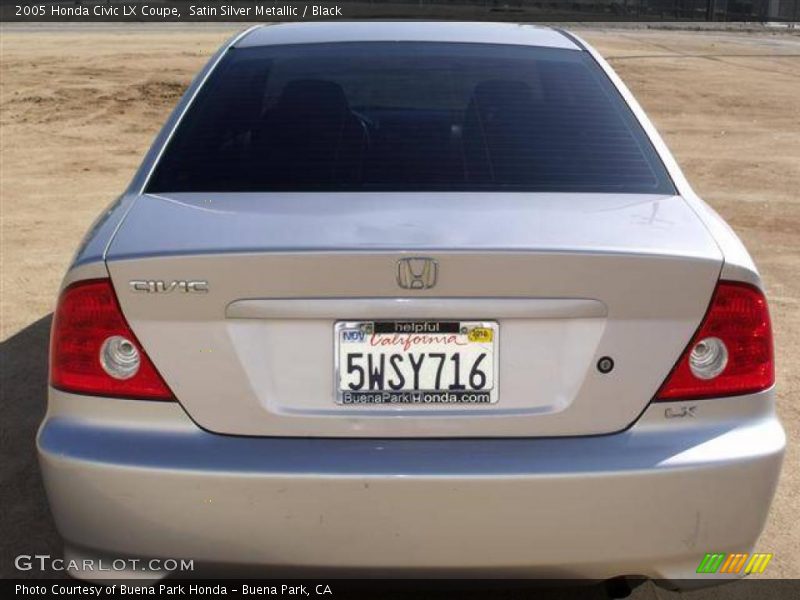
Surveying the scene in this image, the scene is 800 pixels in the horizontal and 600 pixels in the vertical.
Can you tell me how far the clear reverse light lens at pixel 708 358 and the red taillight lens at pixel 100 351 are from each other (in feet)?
3.98

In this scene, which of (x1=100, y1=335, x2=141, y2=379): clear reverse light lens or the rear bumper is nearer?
the rear bumper

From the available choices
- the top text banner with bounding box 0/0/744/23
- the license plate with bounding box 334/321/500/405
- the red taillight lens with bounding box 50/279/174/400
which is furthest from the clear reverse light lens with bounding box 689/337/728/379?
the top text banner with bounding box 0/0/744/23

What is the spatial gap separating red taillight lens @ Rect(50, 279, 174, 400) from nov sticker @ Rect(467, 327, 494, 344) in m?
0.70

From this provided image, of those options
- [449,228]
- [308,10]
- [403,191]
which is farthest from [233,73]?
[308,10]

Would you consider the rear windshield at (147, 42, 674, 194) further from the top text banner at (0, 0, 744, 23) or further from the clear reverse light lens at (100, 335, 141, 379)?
the top text banner at (0, 0, 744, 23)

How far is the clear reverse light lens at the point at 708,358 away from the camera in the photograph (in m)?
2.54

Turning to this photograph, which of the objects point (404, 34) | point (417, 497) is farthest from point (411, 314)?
point (404, 34)

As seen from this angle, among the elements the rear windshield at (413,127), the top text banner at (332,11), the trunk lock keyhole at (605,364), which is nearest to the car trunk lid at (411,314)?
the trunk lock keyhole at (605,364)

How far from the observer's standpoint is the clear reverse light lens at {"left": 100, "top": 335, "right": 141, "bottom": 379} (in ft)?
8.30

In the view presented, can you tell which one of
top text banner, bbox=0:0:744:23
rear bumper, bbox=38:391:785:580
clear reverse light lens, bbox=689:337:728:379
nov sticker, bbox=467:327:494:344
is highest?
nov sticker, bbox=467:327:494:344

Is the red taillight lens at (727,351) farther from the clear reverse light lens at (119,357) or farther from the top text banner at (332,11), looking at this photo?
the top text banner at (332,11)

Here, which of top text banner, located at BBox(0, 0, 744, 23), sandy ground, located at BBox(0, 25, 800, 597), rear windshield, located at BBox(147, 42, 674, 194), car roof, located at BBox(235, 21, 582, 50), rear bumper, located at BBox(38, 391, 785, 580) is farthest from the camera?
top text banner, located at BBox(0, 0, 744, 23)

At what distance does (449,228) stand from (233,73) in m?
1.37

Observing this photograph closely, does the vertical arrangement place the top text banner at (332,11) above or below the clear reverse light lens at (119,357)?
below
